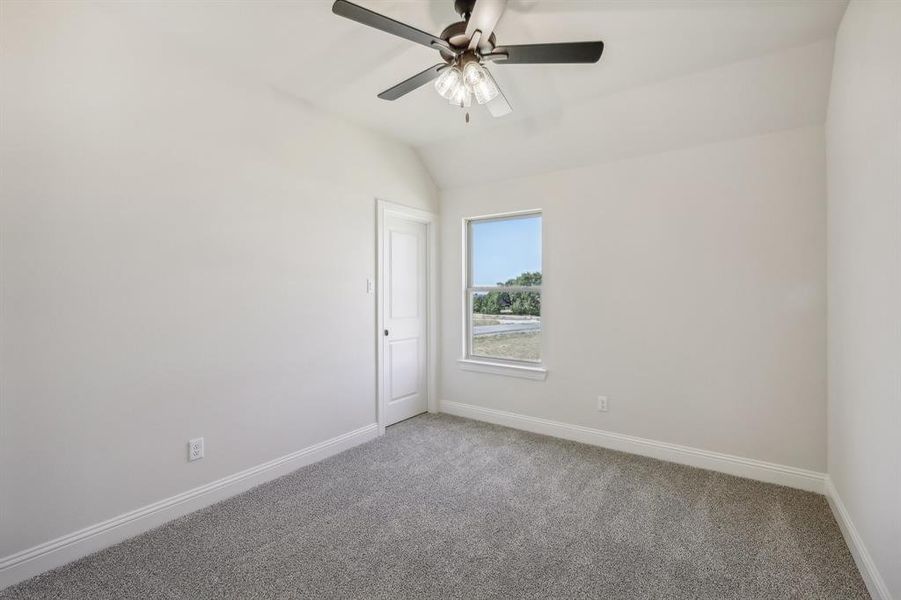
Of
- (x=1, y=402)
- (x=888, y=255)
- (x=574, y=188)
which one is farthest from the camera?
(x=574, y=188)

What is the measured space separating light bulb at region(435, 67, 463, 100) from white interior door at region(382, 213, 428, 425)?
172 cm

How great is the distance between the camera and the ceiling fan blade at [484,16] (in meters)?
1.58

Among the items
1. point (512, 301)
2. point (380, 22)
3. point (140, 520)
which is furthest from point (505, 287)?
point (140, 520)

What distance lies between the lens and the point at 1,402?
68.2 inches

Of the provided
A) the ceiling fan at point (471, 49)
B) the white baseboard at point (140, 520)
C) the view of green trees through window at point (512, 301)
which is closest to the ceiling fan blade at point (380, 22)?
the ceiling fan at point (471, 49)

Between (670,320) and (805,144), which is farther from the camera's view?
(670,320)

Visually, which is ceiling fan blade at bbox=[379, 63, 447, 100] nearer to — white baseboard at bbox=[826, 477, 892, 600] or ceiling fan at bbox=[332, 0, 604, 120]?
ceiling fan at bbox=[332, 0, 604, 120]

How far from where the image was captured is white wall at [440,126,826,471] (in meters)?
2.57

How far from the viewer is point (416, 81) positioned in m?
2.12

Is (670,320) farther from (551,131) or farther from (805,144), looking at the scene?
(551,131)

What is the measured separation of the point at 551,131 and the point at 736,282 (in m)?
1.75

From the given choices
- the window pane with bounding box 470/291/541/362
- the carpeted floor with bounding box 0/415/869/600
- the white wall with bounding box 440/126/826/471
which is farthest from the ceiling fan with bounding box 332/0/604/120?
the carpeted floor with bounding box 0/415/869/600

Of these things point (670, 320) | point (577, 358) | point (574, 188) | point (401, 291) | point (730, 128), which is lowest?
point (577, 358)

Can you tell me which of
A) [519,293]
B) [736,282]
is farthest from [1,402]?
[736,282]
